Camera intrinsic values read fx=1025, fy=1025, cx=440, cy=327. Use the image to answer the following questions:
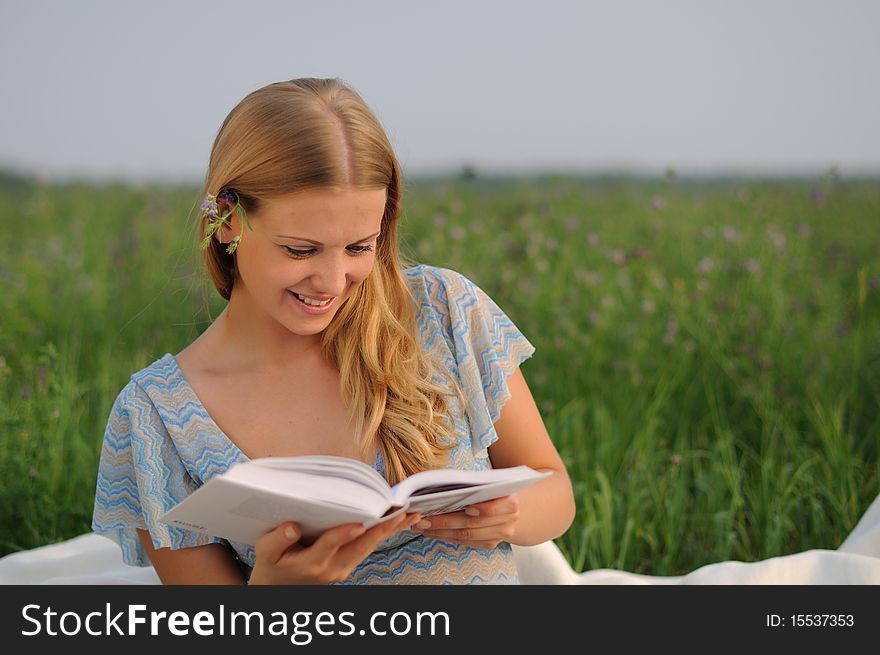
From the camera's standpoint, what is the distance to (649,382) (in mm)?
3447

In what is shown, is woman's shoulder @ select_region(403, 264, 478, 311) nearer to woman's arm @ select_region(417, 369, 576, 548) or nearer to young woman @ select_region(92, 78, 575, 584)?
young woman @ select_region(92, 78, 575, 584)

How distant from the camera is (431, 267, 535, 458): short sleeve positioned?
190 centimetres

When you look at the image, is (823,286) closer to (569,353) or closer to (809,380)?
(809,380)

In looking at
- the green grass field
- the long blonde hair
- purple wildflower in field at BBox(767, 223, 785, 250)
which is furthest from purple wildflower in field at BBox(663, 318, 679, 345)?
the long blonde hair

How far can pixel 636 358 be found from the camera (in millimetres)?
3506

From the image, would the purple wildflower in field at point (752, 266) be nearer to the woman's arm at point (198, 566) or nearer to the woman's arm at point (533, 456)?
the woman's arm at point (533, 456)

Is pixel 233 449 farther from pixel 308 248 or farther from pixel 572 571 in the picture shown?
pixel 572 571

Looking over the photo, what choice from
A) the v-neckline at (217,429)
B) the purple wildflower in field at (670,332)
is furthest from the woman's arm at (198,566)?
the purple wildflower in field at (670,332)

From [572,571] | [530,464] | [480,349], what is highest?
[480,349]

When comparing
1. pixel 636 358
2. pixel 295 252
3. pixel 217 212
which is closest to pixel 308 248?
pixel 295 252

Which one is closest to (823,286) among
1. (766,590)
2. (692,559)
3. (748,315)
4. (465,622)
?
(748,315)

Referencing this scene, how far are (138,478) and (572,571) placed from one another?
112 centimetres

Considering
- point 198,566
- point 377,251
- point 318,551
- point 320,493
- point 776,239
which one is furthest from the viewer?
point 776,239

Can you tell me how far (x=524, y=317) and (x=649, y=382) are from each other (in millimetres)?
521
